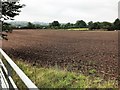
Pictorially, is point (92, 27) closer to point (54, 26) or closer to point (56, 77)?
point (54, 26)

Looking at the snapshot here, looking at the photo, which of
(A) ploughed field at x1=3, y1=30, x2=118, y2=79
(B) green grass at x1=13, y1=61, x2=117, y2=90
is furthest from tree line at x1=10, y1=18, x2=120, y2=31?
(B) green grass at x1=13, y1=61, x2=117, y2=90

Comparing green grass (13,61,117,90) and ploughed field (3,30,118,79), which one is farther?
ploughed field (3,30,118,79)

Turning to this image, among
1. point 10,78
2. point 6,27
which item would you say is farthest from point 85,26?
point 10,78

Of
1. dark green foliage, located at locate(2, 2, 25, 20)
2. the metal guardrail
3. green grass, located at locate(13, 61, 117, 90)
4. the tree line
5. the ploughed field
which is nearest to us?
the metal guardrail

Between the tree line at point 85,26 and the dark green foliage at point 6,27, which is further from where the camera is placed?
the tree line at point 85,26

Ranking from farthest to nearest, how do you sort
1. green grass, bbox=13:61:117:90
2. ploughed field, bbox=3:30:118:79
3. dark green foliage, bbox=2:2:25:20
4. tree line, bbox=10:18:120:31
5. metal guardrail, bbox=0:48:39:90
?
tree line, bbox=10:18:120:31 < dark green foliage, bbox=2:2:25:20 < ploughed field, bbox=3:30:118:79 < green grass, bbox=13:61:117:90 < metal guardrail, bbox=0:48:39:90

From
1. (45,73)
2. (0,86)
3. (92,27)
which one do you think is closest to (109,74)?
(45,73)

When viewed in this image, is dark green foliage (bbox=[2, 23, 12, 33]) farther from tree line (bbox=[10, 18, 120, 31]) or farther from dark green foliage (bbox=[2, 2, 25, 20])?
tree line (bbox=[10, 18, 120, 31])

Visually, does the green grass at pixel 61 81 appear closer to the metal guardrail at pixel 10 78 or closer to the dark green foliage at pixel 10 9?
the metal guardrail at pixel 10 78

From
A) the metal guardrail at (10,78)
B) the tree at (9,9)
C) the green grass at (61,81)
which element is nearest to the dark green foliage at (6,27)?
the tree at (9,9)

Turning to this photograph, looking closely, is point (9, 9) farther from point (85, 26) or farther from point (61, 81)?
point (85, 26)

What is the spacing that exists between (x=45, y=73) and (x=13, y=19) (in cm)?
1354

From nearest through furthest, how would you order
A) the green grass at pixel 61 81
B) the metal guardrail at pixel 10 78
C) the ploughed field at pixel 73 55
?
the metal guardrail at pixel 10 78, the green grass at pixel 61 81, the ploughed field at pixel 73 55

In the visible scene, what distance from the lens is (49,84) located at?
32.9 ft
